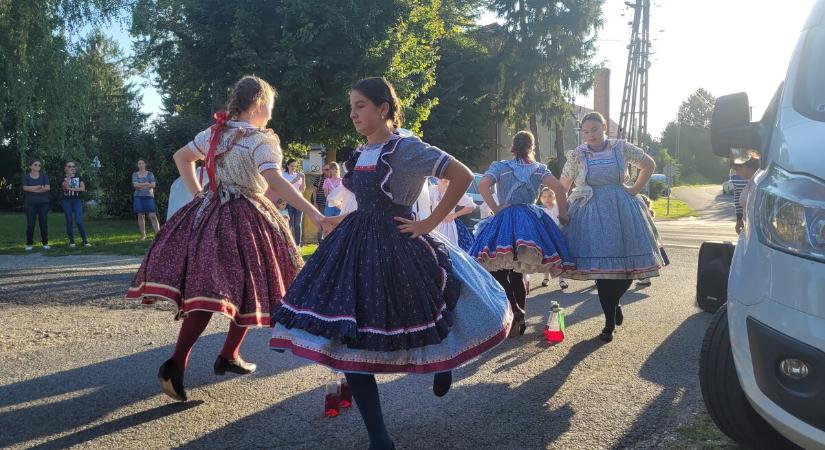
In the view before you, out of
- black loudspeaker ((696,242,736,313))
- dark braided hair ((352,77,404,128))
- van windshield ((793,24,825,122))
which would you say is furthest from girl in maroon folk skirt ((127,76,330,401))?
black loudspeaker ((696,242,736,313))

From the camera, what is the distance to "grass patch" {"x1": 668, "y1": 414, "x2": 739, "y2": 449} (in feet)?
11.0

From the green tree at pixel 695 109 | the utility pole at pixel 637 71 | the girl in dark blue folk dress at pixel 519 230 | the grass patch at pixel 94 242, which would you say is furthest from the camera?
the green tree at pixel 695 109

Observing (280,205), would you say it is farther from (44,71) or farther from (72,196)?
(44,71)

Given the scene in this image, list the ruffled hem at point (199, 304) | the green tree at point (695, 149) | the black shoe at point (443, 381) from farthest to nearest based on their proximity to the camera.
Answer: the green tree at point (695, 149) → the ruffled hem at point (199, 304) → the black shoe at point (443, 381)

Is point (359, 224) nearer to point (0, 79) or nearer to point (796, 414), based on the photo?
point (796, 414)

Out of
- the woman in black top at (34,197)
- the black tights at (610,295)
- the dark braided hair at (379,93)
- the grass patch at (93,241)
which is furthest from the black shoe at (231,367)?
the woman in black top at (34,197)

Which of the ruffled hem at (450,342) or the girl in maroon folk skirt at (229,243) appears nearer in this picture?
the ruffled hem at (450,342)

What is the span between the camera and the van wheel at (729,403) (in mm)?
3188

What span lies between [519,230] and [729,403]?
2.87 metres

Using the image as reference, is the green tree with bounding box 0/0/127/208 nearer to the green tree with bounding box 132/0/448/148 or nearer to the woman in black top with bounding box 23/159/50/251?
the green tree with bounding box 132/0/448/148

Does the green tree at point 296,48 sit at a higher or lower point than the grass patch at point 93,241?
higher

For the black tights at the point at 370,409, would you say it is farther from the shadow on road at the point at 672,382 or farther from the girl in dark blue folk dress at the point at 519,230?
the girl in dark blue folk dress at the point at 519,230

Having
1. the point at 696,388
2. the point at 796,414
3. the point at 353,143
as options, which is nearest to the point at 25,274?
the point at 696,388

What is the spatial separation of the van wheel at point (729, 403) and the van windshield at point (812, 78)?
3.77 ft
